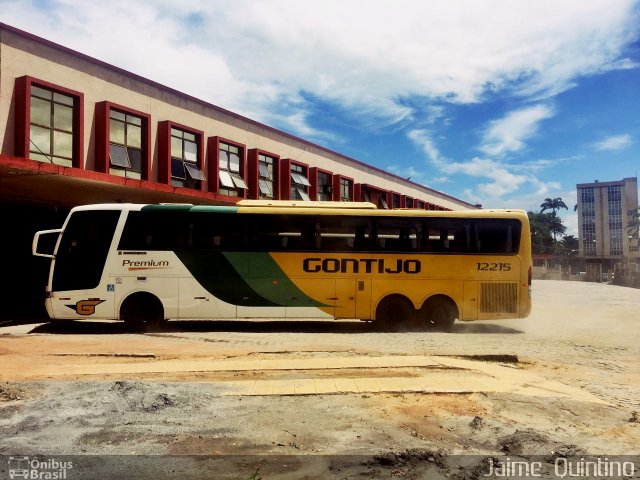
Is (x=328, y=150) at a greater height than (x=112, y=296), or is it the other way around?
(x=328, y=150)

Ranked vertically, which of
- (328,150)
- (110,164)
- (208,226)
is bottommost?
(208,226)

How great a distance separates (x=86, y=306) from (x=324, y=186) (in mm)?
23488

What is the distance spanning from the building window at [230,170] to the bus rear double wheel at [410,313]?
14.3 m

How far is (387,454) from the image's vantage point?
4.74 metres

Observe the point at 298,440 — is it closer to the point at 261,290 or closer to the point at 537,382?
the point at 537,382

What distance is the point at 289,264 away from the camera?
44.5 feet

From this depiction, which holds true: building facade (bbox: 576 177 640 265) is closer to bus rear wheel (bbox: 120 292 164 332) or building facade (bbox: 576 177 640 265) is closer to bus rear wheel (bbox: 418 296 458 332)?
bus rear wheel (bbox: 418 296 458 332)

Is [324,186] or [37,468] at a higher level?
[324,186]

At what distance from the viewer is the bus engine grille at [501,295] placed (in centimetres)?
1382

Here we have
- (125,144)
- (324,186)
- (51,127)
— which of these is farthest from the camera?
(324,186)

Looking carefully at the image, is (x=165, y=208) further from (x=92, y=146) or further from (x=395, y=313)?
(x=92, y=146)

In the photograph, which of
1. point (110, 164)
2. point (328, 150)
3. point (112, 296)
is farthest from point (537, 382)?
point (328, 150)

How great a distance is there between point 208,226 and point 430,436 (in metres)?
9.45

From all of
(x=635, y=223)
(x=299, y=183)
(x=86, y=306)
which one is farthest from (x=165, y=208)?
(x=635, y=223)
